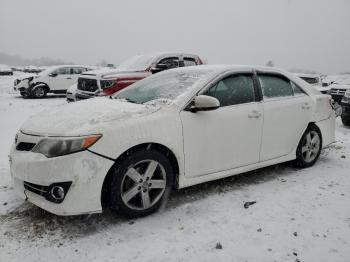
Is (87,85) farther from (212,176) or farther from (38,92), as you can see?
(38,92)

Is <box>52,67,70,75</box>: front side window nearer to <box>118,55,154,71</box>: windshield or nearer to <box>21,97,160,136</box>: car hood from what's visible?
<box>118,55,154,71</box>: windshield

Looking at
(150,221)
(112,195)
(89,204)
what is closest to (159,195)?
(150,221)

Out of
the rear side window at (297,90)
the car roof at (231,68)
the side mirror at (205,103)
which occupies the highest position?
the car roof at (231,68)

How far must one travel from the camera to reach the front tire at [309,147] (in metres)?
5.04

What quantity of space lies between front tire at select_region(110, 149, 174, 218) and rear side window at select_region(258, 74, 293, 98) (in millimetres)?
1810

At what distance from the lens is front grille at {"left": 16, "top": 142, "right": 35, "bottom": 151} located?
333 cm

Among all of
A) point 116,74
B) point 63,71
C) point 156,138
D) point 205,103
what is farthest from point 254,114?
point 63,71

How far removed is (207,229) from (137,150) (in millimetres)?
1000

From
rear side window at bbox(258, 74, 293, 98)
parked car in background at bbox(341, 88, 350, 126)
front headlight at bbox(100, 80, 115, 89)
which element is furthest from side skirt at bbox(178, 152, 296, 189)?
parked car in background at bbox(341, 88, 350, 126)

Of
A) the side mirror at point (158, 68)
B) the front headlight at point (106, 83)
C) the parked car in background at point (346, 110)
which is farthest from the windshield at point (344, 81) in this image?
the front headlight at point (106, 83)

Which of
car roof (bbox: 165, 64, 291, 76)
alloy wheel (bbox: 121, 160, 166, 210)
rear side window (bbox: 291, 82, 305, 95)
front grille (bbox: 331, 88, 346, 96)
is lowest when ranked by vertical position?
front grille (bbox: 331, 88, 346, 96)

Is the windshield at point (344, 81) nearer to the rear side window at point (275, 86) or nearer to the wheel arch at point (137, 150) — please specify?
the rear side window at point (275, 86)

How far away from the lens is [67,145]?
307 cm

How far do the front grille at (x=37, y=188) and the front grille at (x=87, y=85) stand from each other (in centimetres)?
609
